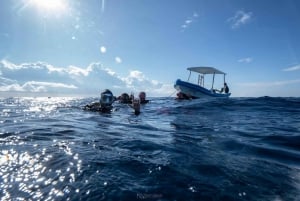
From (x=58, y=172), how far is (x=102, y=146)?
2216mm

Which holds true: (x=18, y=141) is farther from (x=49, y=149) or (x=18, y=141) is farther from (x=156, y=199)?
(x=156, y=199)

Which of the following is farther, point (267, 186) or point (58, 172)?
point (58, 172)

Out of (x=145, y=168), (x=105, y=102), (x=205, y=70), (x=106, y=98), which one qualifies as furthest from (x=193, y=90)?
(x=145, y=168)

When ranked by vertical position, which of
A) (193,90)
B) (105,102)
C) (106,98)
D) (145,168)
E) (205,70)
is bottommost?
(145,168)

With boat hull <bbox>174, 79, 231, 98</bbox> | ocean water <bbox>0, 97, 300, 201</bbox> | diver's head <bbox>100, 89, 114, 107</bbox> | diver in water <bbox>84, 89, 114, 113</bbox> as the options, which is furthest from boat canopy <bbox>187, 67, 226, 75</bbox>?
ocean water <bbox>0, 97, 300, 201</bbox>

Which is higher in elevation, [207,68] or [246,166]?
[207,68]

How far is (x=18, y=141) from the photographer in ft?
23.9

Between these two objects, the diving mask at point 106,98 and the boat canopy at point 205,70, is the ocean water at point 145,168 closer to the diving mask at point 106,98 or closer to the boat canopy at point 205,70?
the diving mask at point 106,98

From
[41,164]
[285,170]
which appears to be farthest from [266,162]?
[41,164]

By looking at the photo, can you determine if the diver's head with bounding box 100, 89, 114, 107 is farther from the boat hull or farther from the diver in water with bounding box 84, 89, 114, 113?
the boat hull

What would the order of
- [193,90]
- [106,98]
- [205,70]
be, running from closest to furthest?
[106,98] → [193,90] → [205,70]

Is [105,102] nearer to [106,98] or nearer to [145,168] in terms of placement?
[106,98]

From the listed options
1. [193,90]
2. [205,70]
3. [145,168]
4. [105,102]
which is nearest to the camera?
[145,168]

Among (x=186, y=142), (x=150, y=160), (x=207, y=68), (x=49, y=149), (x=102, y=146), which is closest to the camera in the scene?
(x=150, y=160)
